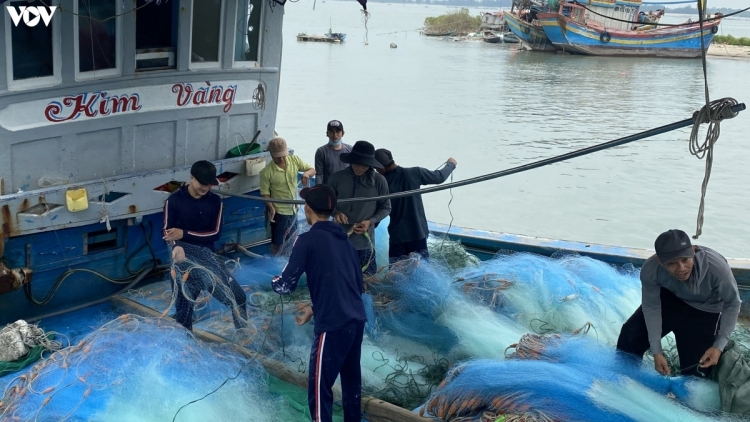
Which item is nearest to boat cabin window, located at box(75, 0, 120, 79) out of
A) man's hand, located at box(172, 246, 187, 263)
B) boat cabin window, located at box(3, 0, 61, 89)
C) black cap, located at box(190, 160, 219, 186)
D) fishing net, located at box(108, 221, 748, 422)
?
boat cabin window, located at box(3, 0, 61, 89)

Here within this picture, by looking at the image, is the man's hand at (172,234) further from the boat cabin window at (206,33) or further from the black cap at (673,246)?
the black cap at (673,246)

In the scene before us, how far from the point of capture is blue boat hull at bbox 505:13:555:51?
51656mm

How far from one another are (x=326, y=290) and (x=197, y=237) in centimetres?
167

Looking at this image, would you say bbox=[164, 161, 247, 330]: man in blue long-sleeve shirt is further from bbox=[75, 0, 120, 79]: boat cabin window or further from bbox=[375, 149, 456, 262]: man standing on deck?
bbox=[375, 149, 456, 262]: man standing on deck

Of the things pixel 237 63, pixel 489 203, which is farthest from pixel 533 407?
pixel 489 203

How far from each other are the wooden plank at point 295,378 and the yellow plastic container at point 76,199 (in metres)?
0.91

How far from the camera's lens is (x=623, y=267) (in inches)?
266

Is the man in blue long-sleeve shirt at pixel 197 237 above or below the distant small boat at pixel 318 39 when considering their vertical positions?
above

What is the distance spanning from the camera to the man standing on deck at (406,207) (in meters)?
6.23

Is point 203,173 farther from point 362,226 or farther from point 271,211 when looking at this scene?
point 271,211

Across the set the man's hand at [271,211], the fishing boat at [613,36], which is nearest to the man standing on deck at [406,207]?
the man's hand at [271,211]

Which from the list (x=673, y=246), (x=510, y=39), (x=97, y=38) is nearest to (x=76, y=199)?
(x=97, y=38)

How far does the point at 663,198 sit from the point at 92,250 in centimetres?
1294

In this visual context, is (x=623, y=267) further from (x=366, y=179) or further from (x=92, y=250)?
(x=92, y=250)
